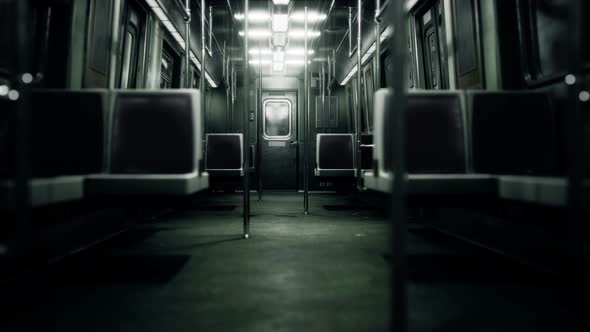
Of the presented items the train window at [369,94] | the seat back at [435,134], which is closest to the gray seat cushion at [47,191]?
the seat back at [435,134]

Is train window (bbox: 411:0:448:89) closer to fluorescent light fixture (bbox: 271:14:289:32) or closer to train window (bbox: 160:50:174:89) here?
fluorescent light fixture (bbox: 271:14:289:32)

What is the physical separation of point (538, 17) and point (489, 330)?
2273 millimetres

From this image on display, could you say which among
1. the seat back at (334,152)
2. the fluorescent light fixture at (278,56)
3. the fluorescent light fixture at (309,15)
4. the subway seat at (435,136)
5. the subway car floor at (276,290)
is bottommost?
the subway car floor at (276,290)

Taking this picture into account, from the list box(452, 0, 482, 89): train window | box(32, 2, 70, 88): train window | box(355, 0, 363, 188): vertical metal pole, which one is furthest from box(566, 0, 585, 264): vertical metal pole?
box(32, 2, 70, 88): train window

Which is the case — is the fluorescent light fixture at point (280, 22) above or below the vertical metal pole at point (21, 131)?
above

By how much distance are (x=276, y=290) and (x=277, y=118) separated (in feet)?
26.4

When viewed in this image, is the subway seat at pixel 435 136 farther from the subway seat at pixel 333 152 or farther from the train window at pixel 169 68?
the train window at pixel 169 68

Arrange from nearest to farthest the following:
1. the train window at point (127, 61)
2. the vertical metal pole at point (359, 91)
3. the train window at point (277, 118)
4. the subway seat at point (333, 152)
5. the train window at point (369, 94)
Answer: the vertical metal pole at point (359, 91) → the train window at point (127, 61) → the subway seat at point (333, 152) → the train window at point (369, 94) → the train window at point (277, 118)

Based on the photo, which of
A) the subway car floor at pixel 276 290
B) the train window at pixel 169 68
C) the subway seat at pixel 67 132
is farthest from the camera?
the train window at pixel 169 68

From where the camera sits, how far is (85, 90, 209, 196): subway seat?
93.4 inches

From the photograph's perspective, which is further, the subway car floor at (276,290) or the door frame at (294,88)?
the door frame at (294,88)

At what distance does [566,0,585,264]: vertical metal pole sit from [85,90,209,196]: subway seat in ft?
5.72

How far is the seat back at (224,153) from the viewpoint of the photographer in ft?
19.9

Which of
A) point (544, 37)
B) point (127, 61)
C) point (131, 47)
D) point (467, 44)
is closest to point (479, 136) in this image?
point (544, 37)
